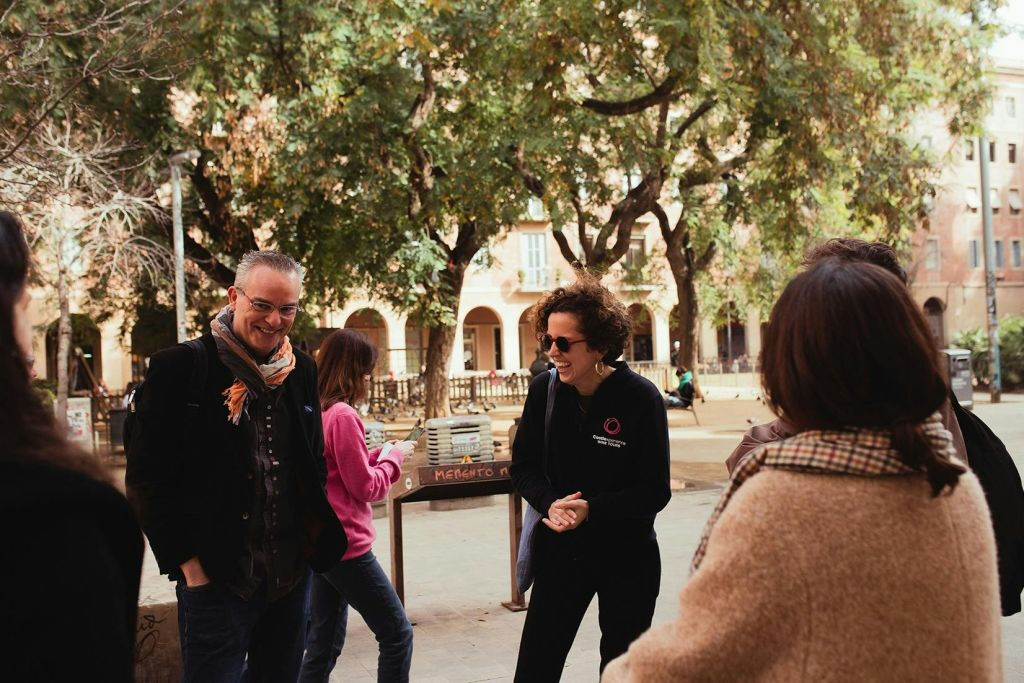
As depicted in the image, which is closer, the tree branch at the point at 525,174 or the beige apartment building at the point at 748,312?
the tree branch at the point at 525,174

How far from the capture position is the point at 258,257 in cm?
305

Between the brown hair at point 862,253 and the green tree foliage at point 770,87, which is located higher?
the green tree foliage at point 770,87

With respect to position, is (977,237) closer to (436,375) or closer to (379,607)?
(436,375)

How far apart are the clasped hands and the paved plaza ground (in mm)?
950

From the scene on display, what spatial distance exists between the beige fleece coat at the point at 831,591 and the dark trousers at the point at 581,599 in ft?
6.02

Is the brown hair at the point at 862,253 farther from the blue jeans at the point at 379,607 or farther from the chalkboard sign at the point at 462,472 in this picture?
the chalkboard sign at the point at 462,472

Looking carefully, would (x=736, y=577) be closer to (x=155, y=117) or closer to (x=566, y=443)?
(x=566, y=443)

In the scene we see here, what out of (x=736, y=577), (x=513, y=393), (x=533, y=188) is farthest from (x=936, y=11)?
(x=513, y=393)

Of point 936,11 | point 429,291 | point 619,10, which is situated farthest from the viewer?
point 429,291

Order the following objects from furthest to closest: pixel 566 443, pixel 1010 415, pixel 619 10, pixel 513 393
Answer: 1. pixel 513 393
2. pixel 1010 415
3. pixel 619 10
4. pixel 566 443

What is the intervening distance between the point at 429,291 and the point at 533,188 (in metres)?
2.92

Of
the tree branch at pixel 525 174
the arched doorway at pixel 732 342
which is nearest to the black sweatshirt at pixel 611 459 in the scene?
the tree branch at pixel 525 174

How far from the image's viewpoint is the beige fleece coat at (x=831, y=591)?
1.34 m

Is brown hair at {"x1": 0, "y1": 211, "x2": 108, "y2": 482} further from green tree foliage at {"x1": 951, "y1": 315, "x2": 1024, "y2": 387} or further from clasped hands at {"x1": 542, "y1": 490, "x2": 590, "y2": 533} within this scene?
green tree foliage at {"x1": 951, "y1": 315, "x2": 1024, "y2": 387}
